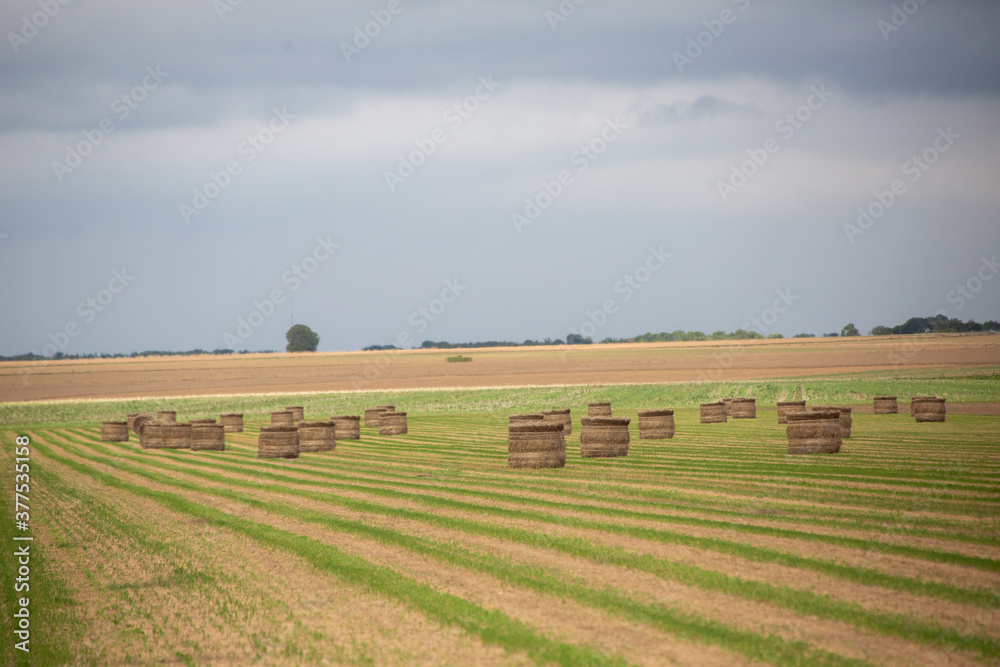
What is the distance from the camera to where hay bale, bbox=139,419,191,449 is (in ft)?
118

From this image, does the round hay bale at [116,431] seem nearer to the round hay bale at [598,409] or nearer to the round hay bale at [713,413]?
the round hay bale at [598,409]

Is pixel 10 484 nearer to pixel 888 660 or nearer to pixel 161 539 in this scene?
pixel 161 539

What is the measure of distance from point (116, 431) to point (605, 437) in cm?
2606

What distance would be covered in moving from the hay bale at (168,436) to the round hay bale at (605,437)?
17.9m

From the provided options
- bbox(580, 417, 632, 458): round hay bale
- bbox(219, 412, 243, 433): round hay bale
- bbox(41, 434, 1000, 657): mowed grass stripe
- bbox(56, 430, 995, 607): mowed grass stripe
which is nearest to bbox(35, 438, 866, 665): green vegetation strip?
bbox(41, 434, 1000, 657): mowed grass stripe

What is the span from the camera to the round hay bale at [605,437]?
1035 inches

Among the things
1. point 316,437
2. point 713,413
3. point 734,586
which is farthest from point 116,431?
point 734,586

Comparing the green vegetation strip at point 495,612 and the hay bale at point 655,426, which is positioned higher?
the hay bale at point 655,426

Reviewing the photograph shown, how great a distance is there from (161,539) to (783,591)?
11.0 metres

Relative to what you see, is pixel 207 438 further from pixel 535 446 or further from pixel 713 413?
pixel 713 413

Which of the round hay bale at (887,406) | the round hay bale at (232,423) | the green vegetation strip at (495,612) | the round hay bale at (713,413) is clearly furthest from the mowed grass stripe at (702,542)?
the round hay bale at (887,406)

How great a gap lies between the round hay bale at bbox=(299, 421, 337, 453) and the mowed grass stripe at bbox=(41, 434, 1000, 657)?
48.0 ft

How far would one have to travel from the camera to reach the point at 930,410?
3566cm

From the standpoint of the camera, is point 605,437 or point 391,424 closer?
point 605,437
